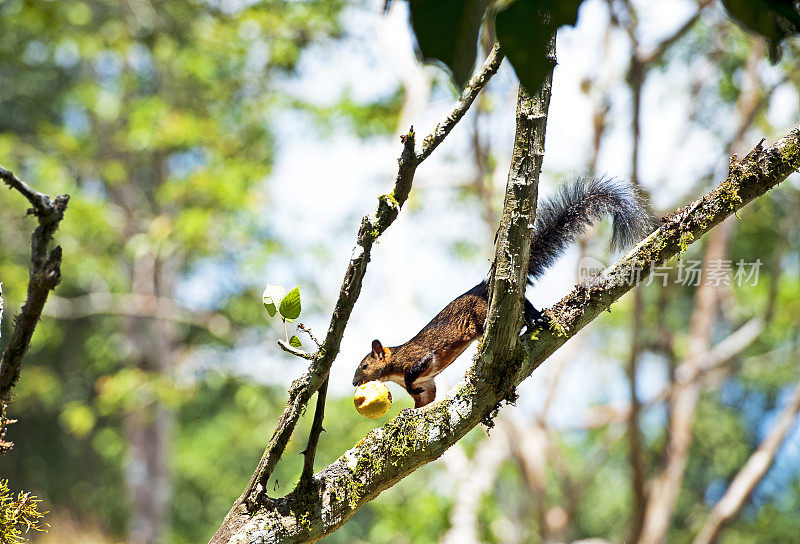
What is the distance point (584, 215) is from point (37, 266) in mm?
1195

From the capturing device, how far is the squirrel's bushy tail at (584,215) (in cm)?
169

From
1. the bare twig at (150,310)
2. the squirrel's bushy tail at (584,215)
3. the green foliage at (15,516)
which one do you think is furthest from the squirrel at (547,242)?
the bare twig at (150,310)

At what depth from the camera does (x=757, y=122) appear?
4.97 meters

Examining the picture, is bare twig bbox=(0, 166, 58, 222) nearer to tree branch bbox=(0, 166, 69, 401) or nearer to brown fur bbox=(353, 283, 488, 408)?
tree branch bbox=(0, 166, 69, 401)

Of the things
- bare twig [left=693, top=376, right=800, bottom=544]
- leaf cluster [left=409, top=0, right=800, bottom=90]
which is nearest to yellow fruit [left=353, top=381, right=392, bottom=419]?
leaf cluster [left=409, top=0, right=800, bottom=90]

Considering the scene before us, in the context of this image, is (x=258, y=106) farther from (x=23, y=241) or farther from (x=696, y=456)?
(x=696, y=456)

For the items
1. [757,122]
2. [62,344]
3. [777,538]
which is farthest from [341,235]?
[62,344]

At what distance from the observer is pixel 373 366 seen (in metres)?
2.04

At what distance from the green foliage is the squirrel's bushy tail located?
110 centimetres

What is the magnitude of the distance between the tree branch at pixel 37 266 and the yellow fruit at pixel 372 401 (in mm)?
564

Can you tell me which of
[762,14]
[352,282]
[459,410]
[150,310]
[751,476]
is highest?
[150,310]

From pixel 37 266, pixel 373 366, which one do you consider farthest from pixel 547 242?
pixel 37 266

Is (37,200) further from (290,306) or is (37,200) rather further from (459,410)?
(459,410)

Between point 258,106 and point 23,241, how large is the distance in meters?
3.54
